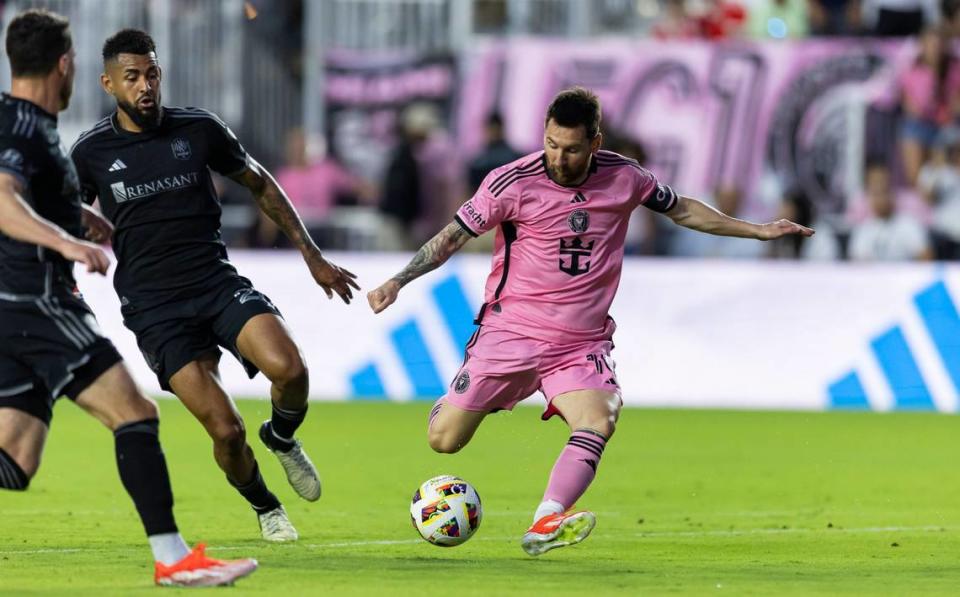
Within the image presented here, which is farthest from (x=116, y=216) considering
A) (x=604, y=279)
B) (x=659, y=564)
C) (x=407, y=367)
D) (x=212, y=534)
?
(x=407, y=367)

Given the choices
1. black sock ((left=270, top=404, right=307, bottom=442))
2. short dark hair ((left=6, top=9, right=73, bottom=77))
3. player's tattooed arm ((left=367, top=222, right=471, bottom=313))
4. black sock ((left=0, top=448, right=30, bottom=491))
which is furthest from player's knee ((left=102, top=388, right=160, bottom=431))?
black sock ((left=270, top=404, right=307, bottom=442))

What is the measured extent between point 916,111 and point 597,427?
1336 centimetres

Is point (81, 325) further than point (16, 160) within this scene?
Yes

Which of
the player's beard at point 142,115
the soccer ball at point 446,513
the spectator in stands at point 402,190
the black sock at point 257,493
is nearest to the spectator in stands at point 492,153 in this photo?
the spectator in stands at point 402,190

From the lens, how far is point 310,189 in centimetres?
2131

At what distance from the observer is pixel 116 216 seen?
9.32 metres

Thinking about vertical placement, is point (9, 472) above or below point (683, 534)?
above

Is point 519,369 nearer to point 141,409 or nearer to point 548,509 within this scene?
point 548,509

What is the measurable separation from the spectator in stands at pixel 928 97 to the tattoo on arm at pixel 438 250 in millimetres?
12930

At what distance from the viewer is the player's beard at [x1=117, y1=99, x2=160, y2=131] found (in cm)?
909

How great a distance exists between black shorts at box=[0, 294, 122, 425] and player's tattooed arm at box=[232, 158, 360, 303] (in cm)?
212

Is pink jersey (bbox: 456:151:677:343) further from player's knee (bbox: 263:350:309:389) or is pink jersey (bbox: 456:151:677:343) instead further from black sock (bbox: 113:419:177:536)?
Answer: black sock (bbox: 113:419:177:536)

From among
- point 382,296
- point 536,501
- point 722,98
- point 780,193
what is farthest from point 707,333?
point 382,296

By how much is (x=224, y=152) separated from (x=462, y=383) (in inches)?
65.9
